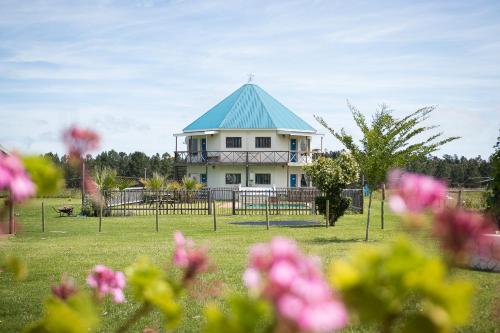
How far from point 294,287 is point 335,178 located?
20.6 m

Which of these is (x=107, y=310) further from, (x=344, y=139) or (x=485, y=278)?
(x=344, y=139)

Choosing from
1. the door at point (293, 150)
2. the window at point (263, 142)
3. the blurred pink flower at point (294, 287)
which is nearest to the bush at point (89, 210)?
the door at point (293, 150)

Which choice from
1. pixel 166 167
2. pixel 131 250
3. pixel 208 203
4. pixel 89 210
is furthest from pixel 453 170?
pixel 131 250

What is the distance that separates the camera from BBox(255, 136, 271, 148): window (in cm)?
4494

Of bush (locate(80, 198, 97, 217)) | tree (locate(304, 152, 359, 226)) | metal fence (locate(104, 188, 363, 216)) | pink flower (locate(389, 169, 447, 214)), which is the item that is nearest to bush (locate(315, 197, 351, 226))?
tree (locate(304, 152, 359, 226))

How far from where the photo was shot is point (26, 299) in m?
7.94

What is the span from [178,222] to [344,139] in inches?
387

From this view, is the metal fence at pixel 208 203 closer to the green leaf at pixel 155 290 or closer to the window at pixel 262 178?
the window at pixel 262 178

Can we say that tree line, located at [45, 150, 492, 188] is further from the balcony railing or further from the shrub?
the shrub

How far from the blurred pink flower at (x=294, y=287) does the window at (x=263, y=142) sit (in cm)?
4407

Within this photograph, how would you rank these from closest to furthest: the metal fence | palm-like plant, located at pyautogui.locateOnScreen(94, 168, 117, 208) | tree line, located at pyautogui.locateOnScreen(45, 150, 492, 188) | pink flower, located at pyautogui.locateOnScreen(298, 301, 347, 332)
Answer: pink flower, located at pyautogui.locateOnScreen(298, 301, 347, 332), palm-like plant, located at pyautogui.locateOnScreen(94, 168, 117, 208), the metal fence, tree line, located at pyautogui.locateOnScreen(45, 150, 492, 188)

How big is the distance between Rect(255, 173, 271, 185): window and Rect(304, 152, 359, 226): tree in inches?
891

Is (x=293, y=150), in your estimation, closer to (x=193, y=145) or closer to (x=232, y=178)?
(x=232, y=178)

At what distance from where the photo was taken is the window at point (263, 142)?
44938mm
